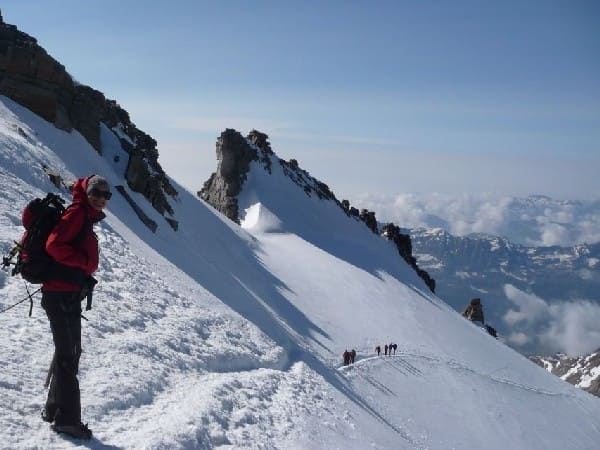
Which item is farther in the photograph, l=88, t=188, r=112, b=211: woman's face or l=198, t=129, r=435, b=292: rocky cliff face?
l=198, t=129, r=435, b=292: rocky cliff face

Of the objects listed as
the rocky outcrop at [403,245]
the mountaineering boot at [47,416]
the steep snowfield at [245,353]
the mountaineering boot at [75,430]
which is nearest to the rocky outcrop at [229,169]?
the steep snowfield at [245,353]

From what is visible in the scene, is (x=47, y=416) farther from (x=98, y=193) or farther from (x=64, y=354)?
(x=98, y=193)

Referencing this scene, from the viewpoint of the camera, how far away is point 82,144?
3538cm

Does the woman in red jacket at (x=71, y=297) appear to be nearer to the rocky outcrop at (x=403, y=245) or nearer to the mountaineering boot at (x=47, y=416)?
the mountaineering boot at (x=47, y=416)

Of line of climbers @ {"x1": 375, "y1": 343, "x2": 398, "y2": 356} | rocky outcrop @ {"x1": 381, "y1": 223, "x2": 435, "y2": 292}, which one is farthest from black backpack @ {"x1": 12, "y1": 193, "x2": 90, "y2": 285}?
rocky outcrop @ {"x1": 381, "y1": 223, "x2": 435, "y2": 292}

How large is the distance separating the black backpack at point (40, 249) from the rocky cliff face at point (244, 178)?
66.1 meters

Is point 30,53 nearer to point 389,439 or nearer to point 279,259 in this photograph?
point 279,259

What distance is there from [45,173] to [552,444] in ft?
133

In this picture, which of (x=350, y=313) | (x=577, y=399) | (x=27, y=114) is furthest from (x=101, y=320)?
(x=577, y=399)

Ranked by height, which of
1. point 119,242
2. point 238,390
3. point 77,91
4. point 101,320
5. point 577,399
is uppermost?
point 77,91

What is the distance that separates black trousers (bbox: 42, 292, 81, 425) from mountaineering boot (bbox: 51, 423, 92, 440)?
6 centimetres

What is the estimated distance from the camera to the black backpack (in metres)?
7.44

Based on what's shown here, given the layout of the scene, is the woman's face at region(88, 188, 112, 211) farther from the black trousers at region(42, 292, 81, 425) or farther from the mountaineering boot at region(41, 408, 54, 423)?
the mountaineering boot at region(41, 408, 54, 423)

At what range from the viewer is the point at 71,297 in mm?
7812
